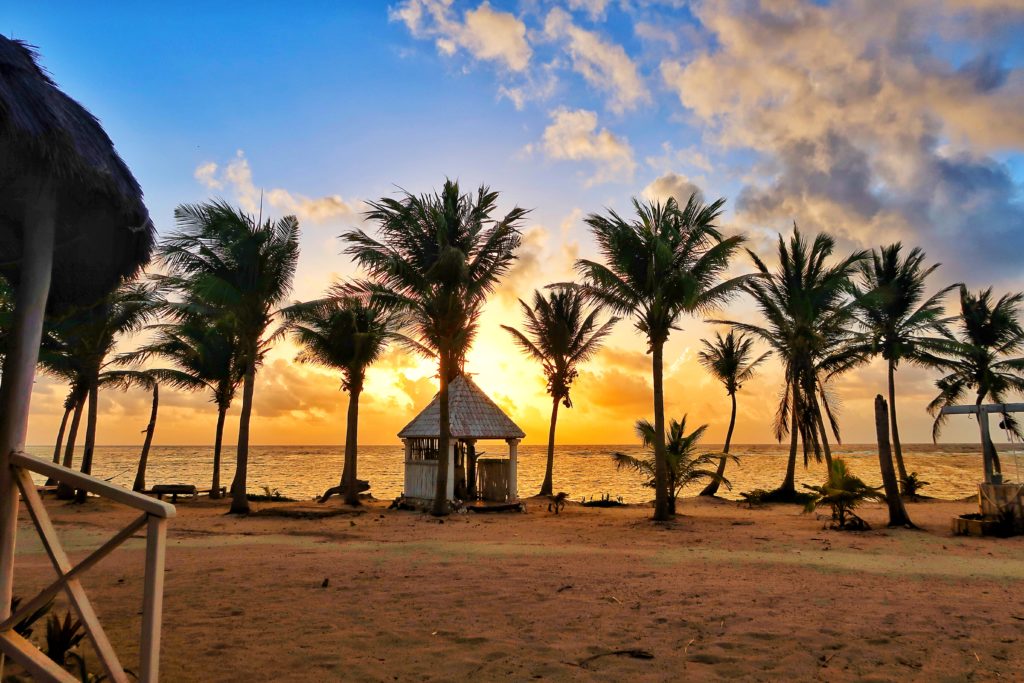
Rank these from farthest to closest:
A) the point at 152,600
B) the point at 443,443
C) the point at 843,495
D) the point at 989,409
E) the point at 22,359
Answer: the point at 443,443 < the point at 989,409 < the point at 843,495 < the point at 22,359 < the point at 152,600

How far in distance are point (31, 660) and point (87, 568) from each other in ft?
2.65

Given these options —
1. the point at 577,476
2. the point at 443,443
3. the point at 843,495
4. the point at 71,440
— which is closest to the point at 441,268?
the point at 443,443

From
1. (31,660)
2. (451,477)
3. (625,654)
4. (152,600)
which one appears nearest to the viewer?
(152,600)

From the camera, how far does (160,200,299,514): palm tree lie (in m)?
17.4

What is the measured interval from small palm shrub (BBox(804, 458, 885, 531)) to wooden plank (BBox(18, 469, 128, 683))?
14.2 meters

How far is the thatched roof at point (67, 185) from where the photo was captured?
13.3 feet

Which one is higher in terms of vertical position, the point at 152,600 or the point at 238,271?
the point at 238,271

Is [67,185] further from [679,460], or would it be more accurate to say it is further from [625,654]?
[679,460]

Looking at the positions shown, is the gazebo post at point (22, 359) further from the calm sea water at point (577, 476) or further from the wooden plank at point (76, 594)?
the calm sea water at point (577, 476)

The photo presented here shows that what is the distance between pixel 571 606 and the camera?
7059mm

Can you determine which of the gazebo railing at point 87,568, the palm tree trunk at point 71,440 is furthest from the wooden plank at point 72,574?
the palm tree trunk at point 71,440

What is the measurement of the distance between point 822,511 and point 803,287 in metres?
7.94

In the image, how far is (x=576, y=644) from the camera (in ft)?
18.8

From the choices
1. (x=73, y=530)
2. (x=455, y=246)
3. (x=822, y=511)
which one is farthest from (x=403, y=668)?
(x=822, y=511)
